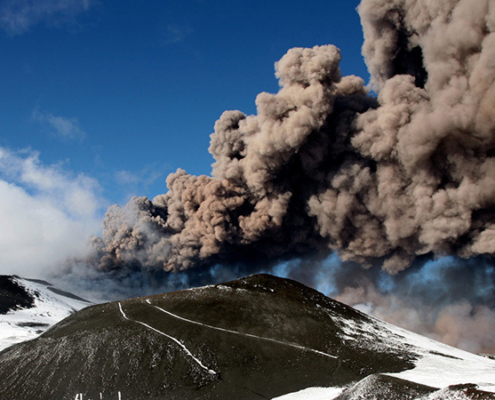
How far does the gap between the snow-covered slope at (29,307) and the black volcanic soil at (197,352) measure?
13.3 meters

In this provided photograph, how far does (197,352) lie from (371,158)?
88.7 feet

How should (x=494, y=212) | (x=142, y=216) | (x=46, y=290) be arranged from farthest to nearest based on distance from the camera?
(x=46, y=290), (x=142, y=216), (x=494, y=212)

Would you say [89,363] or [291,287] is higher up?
[291,287]

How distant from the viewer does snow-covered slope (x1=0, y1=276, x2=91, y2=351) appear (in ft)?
143

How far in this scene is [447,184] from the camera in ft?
121

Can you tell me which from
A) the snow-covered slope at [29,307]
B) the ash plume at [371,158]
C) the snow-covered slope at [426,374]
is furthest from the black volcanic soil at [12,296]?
the snow-covered slope at [426,374]

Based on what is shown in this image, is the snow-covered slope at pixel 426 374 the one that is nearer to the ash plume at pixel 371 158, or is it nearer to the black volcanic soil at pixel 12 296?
the ash plume at pixel 371 158

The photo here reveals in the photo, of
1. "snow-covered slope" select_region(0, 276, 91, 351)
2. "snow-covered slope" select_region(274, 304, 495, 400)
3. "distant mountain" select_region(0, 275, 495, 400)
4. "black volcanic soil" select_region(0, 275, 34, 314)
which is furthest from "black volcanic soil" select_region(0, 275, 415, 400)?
"black volcanic soil" select_region(0, 275, 34, 314)

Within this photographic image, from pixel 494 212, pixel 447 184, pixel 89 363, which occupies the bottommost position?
pixel 89 363

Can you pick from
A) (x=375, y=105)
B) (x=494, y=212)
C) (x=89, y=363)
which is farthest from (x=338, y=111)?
(x=89, y=363)

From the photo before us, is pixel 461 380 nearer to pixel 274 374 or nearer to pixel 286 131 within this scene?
pixel 274 374

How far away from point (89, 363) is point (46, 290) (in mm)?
62693

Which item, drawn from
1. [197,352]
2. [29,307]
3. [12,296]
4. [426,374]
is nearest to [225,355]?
[197,352]

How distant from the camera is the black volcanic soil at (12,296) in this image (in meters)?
55.8
